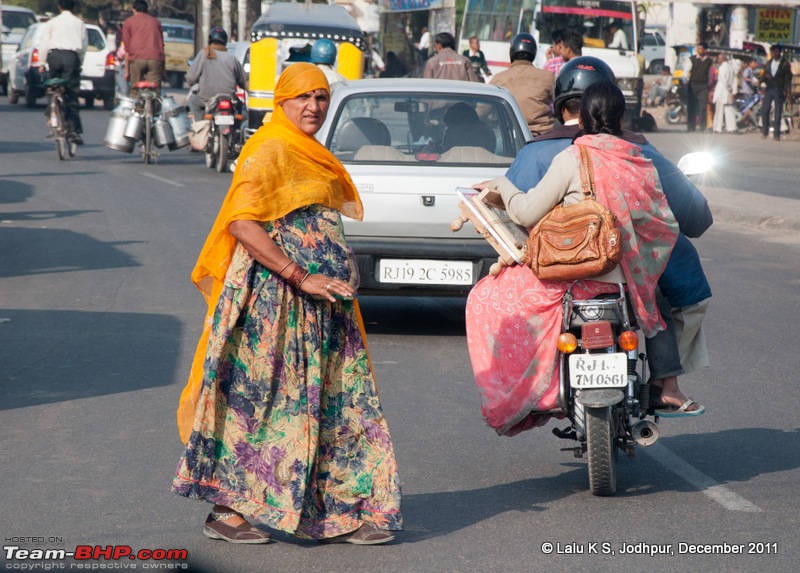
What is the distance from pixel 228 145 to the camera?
1905 cm

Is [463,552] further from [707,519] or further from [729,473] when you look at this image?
[729,473]

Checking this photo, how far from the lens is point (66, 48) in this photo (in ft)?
59.6

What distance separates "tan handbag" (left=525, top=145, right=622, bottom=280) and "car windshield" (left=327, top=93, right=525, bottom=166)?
3.68 m

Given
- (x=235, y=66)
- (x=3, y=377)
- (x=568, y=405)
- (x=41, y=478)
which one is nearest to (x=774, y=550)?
(x=568, y=405)

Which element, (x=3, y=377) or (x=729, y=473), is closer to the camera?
(x=729, y=473)

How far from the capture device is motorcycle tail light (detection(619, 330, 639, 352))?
484 centimetres

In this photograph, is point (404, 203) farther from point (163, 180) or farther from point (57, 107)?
point (57, 107)

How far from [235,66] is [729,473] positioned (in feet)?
46.4

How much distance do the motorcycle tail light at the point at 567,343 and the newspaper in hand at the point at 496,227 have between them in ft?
1.13

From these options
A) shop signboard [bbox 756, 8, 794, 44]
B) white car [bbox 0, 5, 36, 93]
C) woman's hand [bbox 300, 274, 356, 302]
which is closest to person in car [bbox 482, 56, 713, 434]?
woman's hand [bbox 300, 274, 356, 302]

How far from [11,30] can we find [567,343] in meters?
35.9

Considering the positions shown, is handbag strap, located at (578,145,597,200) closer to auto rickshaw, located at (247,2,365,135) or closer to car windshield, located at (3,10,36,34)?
auto rickshaw, located at (247,2,365,135)

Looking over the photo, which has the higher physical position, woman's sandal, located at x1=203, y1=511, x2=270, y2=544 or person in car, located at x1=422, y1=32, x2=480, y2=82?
person in car, located at x1=422, y1=32, x2=480, y2=82

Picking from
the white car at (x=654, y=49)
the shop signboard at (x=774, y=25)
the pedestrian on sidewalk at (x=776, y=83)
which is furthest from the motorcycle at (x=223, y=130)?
the white car at (x=654, y=49)
